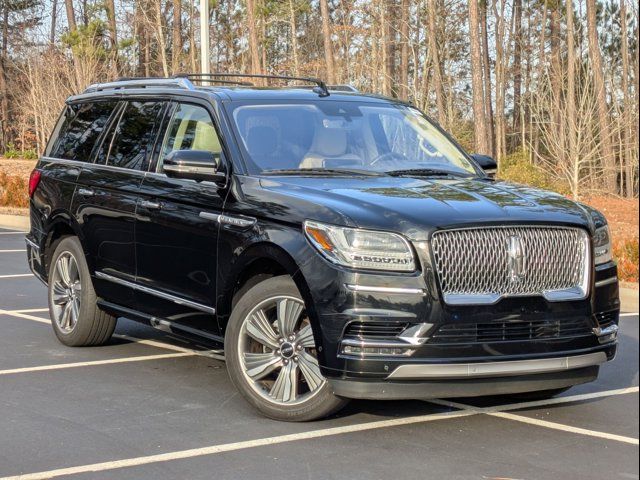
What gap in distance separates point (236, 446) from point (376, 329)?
986mm

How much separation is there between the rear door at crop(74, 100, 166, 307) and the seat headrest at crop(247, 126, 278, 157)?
1.01 metres

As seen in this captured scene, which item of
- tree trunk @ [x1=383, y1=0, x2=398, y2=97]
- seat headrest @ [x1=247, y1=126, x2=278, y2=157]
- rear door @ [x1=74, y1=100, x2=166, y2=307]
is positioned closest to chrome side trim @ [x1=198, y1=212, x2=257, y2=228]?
Answer: seat headrest @ [x1=247, y1=126, x2=278, y2=157]

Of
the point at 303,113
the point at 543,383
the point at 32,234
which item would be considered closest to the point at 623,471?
the point at 543,383

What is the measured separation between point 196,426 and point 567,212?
2.48 meters

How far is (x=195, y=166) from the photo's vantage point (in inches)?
285

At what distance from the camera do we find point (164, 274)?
7.74 meters

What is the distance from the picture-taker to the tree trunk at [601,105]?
95.4 feet

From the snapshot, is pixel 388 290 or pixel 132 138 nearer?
pixel 388 290

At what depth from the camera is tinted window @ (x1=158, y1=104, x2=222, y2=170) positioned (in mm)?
7699

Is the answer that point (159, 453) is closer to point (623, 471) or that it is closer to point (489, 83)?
point (623, 471)

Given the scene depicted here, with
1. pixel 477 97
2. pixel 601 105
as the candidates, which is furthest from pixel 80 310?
pixel 601 105

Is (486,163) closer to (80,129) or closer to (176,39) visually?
(80,129)

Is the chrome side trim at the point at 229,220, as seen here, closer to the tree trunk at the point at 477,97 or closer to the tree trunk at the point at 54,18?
the tree trunk at the point at 477,97

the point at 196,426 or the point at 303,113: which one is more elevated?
the point at 303,113
